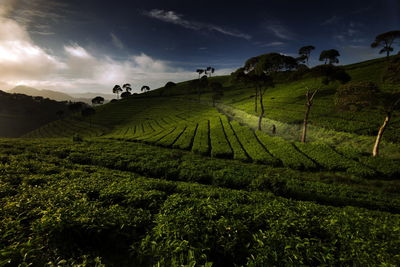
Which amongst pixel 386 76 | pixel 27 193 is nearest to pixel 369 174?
pixel 386 76

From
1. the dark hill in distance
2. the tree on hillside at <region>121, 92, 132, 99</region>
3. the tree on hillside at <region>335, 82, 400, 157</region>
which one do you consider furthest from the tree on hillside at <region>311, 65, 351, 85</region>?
the dark hill in distance

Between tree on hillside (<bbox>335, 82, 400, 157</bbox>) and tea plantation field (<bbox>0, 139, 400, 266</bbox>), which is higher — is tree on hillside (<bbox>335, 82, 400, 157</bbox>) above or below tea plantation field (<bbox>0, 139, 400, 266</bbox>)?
above

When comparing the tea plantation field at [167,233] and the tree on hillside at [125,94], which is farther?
the tree on hillside at [125,94]

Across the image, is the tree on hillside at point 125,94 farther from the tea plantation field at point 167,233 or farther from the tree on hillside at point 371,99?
the tree on hillside at point 371,99

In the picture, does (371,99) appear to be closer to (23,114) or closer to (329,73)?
(329,73)


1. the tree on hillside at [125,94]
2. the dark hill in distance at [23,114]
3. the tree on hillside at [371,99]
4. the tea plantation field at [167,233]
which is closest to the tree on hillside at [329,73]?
the tree on hillside at [371,99]

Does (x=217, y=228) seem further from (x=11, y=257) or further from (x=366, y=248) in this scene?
(x=11, y=257)

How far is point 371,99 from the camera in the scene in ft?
64.0

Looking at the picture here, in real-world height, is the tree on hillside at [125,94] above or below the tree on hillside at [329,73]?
above

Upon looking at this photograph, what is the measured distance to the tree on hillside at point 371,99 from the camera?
62.3ft

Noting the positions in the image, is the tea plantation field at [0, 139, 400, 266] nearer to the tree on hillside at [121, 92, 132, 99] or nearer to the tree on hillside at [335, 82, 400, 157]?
the tree on hillside at [335, 82, 400, 157]

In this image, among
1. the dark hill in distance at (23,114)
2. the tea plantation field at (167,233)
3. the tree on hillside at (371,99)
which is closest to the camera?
the tea plantation field at (167,233)

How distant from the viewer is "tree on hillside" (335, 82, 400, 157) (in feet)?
62.3

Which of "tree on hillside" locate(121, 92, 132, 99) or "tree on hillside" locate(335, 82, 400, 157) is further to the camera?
"tree on hillside" locate(121, 92, 132, 99)
